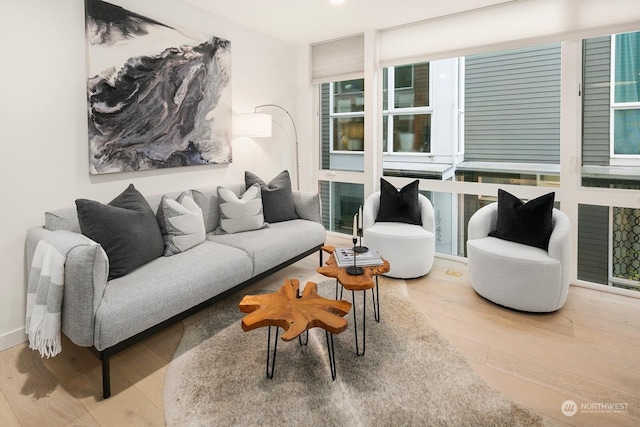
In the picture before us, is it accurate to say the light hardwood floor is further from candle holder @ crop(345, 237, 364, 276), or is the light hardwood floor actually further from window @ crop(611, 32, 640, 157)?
window @ crop(611, 32, 640, 157)

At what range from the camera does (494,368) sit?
210cm

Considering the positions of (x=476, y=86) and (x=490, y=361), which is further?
(x=476, y=86)

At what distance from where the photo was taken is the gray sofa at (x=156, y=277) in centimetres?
184

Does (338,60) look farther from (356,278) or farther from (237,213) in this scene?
(356,278)

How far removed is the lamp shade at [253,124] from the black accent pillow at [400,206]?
1363 mm

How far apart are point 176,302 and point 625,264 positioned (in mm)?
3515

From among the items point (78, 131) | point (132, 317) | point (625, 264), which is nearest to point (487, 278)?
point (625, 264)

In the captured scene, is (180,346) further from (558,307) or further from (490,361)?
(558,307)

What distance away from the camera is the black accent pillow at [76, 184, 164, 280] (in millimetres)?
2250

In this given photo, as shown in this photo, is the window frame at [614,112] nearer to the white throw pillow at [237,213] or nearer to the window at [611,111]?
the window at [611,111]

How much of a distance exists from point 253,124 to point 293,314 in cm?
233

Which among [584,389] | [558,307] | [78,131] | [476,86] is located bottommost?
[584,389]

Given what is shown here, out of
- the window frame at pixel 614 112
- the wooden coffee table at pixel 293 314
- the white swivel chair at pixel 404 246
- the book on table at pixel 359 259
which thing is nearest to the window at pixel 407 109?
the white swivel chair at pixel 404 246

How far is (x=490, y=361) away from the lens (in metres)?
2.17
